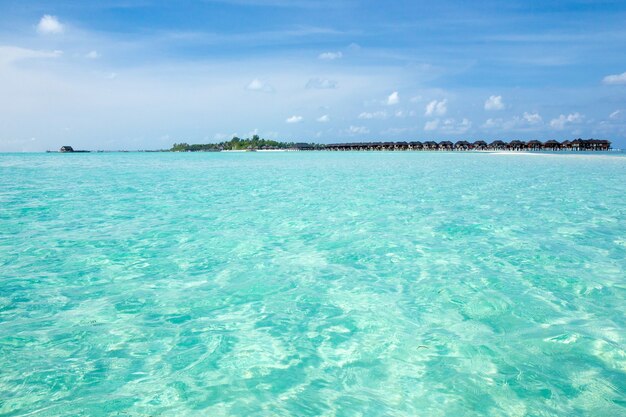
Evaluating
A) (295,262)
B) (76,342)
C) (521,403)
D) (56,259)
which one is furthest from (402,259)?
(56,259)

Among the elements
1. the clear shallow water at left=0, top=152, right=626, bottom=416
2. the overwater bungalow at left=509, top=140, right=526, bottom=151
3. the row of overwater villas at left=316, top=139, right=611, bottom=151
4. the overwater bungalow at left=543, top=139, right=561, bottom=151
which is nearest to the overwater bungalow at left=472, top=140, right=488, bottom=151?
the row of overwater villas at left=316, top=139, right=611, bottom=151

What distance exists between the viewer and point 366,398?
3.18m

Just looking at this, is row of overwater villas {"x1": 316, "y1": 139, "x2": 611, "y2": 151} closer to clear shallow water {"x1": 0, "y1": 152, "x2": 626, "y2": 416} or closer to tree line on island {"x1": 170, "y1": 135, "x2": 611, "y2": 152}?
tree line on island {"x1": 170, "y1": 135, "x2": 611, "y2": 152}

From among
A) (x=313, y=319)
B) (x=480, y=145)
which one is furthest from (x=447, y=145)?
(x=313, y=319)

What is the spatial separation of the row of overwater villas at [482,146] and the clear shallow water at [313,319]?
84.3 metres

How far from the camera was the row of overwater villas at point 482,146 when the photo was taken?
81.3 meters

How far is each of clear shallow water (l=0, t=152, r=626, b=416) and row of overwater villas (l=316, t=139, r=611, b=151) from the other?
84298 mm

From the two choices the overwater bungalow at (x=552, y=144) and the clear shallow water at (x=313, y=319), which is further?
the overwater bungalow at (x=552, y=144)

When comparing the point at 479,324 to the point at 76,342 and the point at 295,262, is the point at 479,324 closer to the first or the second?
the point at 295,262

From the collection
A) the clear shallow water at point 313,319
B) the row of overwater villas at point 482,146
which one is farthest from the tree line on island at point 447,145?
the clear shallow water at point 313,319

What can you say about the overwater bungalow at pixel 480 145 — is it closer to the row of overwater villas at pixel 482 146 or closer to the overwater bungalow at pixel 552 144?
the row of overwater villas at pixel 482 146

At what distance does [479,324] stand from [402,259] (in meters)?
2.51

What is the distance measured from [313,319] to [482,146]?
10374cm

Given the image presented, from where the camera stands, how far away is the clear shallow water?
3.18 metres
